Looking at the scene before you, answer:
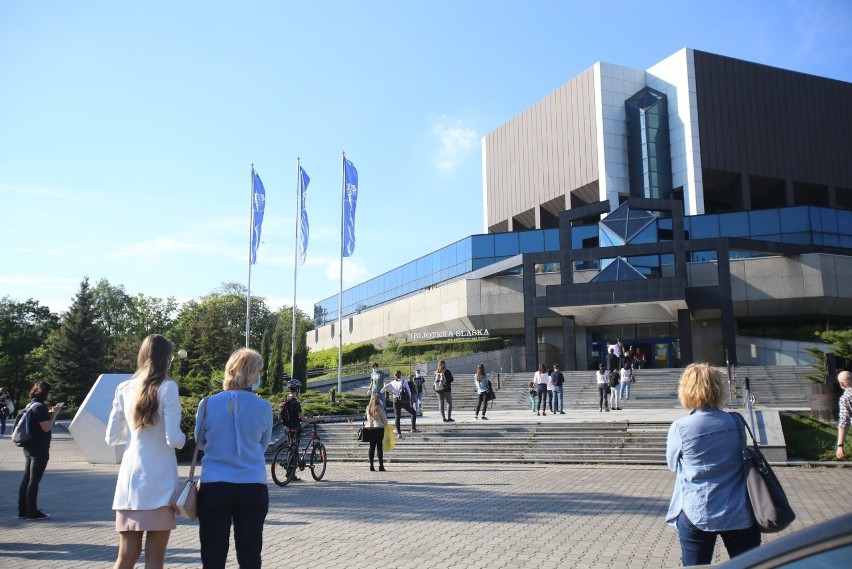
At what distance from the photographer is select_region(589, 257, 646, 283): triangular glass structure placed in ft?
124

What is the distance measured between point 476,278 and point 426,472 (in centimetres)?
3379

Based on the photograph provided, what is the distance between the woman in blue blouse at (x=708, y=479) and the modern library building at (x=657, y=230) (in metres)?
34.5

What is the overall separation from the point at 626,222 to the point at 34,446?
35828mm

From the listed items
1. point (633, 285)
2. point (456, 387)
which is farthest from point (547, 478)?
A: point (633, 285)

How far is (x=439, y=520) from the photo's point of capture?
28.2 ft

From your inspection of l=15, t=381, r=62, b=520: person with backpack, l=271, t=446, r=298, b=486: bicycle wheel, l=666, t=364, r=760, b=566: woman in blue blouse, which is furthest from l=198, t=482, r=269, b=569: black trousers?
l=271, t=446, r=298, b=486: bicycle wheel

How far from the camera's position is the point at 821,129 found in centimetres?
5450

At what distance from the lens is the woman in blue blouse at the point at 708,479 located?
3.75 m

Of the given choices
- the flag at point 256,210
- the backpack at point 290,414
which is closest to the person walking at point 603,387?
the backpack at point 290,414

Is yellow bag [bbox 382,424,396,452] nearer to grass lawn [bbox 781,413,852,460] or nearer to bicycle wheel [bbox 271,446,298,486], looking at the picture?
bicycle wheel [bbox 271,446,298,486]

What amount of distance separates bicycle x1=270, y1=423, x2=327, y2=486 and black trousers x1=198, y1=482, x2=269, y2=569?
8.63m

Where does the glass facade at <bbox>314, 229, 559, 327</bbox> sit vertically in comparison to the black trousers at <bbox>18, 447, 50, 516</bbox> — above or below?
above

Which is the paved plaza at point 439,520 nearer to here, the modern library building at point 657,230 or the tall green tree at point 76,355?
the modern library building at point 657,230

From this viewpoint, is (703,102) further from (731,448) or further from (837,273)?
(731,448)
